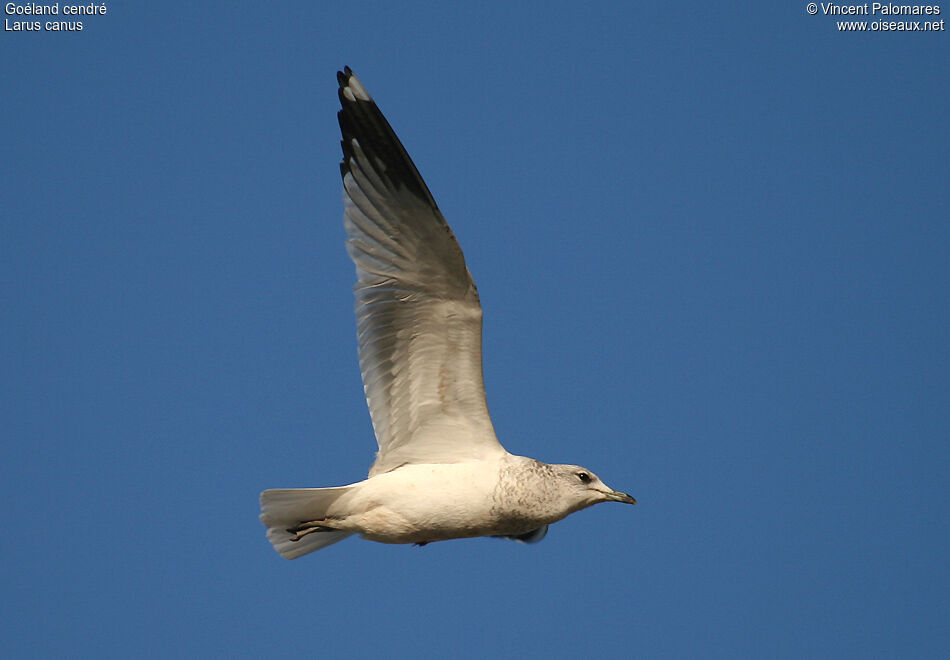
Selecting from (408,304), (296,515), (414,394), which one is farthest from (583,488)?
(296,515)

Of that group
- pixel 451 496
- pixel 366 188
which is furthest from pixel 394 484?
pixel 366 188

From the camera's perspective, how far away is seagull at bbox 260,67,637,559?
6.88 meters

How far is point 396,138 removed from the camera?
22.8 ft

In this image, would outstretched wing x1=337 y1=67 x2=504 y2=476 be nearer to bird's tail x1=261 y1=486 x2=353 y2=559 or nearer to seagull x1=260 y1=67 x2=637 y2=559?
seagull x1=260 y1=67 x2=637 y2=559

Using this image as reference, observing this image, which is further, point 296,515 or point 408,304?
point 296,515

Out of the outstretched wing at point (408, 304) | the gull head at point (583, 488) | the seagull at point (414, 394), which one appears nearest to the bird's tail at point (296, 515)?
the seagull at point (414, 394)

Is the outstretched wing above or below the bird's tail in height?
above

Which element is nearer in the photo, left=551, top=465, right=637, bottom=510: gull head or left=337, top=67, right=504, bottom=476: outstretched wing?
left=337, top=67, right=504, bottom=476: outstretched wing

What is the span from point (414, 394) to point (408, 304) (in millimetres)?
498

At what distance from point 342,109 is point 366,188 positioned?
1.38 feet

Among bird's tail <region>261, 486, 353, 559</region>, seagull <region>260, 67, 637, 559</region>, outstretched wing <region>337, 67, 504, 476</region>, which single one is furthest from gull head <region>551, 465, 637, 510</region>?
bird's tail <region>261, 486, 353, 559</region>

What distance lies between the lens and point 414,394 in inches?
281

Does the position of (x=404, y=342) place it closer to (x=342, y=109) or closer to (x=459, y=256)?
A: (x=459, y=256)

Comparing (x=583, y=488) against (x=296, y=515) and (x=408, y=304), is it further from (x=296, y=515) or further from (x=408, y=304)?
(x=296, y=515)
